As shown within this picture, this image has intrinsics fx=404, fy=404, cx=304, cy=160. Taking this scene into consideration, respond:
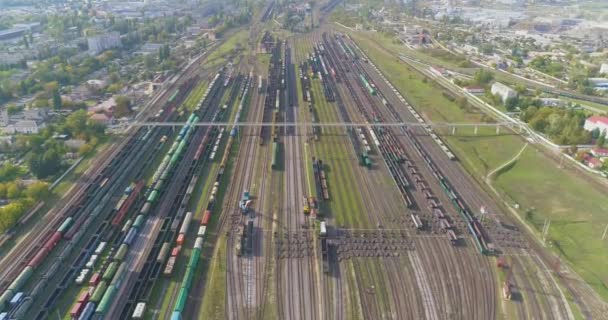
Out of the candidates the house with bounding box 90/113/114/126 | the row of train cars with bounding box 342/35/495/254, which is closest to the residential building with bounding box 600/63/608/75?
the row of train cars with bounding box 342/35/495/254

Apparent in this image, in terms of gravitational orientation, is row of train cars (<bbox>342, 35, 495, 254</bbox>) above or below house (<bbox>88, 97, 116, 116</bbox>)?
below

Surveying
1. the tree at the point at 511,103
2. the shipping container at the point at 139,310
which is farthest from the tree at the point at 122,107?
the tree at the point at 511,103

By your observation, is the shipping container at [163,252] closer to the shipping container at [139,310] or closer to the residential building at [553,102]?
the shipping container at [139,310]

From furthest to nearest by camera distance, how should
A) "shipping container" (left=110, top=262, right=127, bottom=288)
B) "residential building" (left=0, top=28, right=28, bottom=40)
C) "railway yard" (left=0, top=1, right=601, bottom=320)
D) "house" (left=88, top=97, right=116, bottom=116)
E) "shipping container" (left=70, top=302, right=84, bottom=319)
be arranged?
"residential building" (left=0, top=28, right=28, bottom=40) → "house" (left=88, top=97, right=116, bottom=116) → "shipping container" (left=110, top=262, right=127, bottom=288) → "railway yard" (left=0, top=1, right=601, bottom=320) → "shipping container" (left=70, top=302, right=84, bottom=319)

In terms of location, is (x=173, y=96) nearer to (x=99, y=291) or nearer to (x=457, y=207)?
(x=99, y=291)

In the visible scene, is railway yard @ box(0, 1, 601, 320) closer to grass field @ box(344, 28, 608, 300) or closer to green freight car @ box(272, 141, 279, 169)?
green freight car @ box(272, 141, 279, 169)

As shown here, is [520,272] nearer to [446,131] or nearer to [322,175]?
[322,175]
